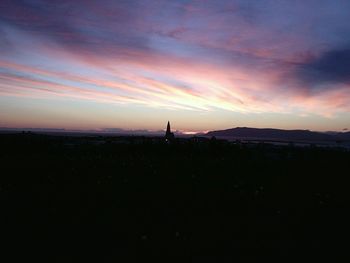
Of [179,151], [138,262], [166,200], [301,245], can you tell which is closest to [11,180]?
[166,200]

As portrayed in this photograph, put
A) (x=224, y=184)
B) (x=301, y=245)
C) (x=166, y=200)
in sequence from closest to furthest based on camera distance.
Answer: (x=301, y=245) < (x=166, y=200) < (x=224, y=184)

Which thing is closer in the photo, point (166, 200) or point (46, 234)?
point (46, 234)

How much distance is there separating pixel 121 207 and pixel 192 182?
3437 millimetres

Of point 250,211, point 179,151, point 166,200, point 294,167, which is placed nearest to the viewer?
point 250,211

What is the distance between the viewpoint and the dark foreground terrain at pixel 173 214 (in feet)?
18.4

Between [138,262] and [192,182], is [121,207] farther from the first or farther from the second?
[192,182]

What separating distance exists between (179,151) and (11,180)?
1332 cm

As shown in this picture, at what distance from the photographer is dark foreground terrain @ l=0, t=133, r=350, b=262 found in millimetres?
5602

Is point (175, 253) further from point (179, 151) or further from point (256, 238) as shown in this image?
point (179, 151)

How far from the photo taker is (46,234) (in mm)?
6164

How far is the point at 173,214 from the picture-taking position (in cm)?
732

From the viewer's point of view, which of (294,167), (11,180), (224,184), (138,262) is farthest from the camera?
(294,167)

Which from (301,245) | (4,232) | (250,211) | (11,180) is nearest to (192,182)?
(250,211)

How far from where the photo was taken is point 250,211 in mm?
7715
